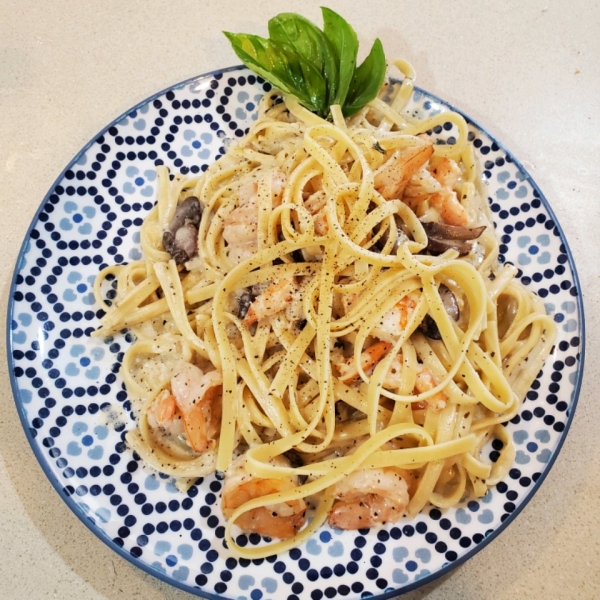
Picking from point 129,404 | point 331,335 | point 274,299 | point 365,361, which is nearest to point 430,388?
point 365,361

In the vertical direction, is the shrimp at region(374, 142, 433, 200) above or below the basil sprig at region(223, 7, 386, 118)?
below

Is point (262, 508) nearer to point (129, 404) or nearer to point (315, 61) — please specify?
point (129, 404)

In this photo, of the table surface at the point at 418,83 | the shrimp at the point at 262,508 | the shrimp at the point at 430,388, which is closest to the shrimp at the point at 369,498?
the shrimp at the point at 262,508

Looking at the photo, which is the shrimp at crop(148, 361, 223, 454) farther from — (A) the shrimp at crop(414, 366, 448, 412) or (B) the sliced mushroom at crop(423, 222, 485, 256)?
(B) the sliced mushroom at crop(423, 222, 485, 256)

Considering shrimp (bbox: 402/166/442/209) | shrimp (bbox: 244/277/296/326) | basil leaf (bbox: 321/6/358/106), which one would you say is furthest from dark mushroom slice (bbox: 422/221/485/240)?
basil leaf (bbox: 321/6/358/106)

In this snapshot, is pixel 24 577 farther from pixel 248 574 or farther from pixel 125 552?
pixel 248 574

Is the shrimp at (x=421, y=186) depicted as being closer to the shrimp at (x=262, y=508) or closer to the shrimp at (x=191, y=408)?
the shrimp at (x=191, y=408)
